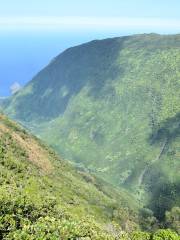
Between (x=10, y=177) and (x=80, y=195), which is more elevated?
(x=10, y=177)

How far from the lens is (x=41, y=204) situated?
9631 centimetres

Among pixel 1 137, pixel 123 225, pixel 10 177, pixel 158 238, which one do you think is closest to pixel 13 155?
pixel 1 137

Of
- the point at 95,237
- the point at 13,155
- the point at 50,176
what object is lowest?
the point at 50,176

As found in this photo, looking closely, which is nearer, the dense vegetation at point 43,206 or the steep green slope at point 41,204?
the steep green slope at point 41,204

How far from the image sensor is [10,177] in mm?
132000

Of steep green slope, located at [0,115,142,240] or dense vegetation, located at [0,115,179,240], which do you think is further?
dense vegetation, located at [0,115,179,240]

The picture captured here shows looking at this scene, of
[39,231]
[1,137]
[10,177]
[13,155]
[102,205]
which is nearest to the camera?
[39,231]

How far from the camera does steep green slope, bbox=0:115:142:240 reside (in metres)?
73.0

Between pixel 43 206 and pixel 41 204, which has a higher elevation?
pixel 41 204

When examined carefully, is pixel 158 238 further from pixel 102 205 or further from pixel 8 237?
pixel 102 205

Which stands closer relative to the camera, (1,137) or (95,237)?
(95,237)

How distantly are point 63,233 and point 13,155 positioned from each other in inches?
3748

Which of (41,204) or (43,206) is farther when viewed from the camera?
(43,206)

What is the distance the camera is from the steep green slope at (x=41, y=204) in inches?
2875
